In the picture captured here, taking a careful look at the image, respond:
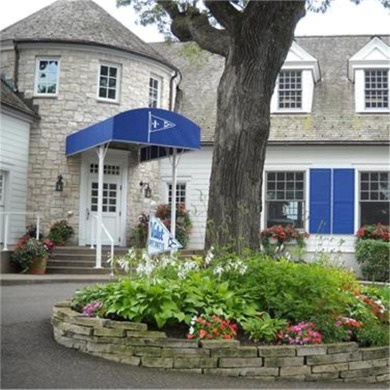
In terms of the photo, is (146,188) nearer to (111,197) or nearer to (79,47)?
(111,197)

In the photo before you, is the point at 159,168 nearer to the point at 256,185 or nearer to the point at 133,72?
the point at 133,72

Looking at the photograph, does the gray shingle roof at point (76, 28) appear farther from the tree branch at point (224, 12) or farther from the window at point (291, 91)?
the tree branch at point (224, 12)

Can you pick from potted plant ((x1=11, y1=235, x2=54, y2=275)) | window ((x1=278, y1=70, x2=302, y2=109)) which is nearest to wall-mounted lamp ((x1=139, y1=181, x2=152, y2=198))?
potted plant ((x1=11, y1=235, x2=54, y2=275))

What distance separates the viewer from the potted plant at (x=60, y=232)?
51.2 ft

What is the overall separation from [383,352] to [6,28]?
16233 mm

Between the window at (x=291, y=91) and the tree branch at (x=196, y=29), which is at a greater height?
the window at (x=291, y=91)

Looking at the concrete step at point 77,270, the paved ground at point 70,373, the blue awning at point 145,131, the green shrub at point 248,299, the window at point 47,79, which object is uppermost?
the window at point 47,79

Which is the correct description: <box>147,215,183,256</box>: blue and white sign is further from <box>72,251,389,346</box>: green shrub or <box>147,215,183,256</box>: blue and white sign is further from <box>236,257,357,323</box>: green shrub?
<box>236,257,357,323</box>: green shrub

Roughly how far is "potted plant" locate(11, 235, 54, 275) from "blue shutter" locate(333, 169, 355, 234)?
8.93 metres

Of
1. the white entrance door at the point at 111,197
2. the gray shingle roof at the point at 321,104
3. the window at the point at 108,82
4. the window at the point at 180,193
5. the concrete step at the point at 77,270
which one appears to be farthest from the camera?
the window at the point at 180,193

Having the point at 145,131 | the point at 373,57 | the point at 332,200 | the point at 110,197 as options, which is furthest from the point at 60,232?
the point at 373,57

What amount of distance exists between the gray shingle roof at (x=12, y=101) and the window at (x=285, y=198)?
772 cm

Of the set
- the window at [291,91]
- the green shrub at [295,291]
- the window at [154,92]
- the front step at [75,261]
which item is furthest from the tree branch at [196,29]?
the window at [291,91]

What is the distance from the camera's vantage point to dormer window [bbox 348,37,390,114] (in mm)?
18797
